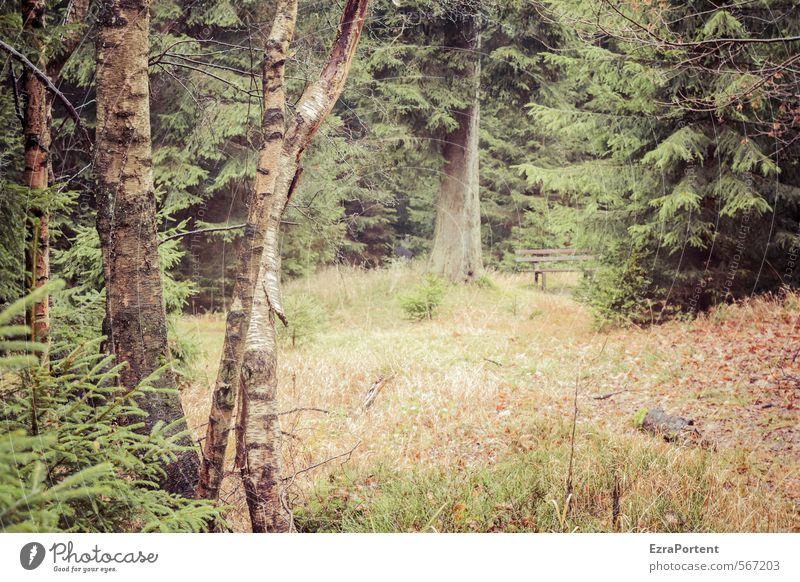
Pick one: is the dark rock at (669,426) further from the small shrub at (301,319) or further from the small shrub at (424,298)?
the small shrub at (301,319)

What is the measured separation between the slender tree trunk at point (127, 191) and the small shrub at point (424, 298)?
2.36 metres

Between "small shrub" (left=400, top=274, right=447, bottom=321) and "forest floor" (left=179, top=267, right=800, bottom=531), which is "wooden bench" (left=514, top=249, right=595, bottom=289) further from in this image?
"small shrub" (left=400, top=274, right=447, bottom=321)

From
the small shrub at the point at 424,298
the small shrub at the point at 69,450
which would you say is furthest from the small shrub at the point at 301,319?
the small shrub at the point at 69,450

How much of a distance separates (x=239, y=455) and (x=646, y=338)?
284cm

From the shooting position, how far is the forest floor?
2.83m

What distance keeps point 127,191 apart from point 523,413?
2.73m

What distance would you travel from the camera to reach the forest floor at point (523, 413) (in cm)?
283

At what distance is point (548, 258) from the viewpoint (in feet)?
13.5

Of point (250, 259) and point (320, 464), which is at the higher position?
point (250, 259)

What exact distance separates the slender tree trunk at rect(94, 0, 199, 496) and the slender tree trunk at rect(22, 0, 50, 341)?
0.79 ft
